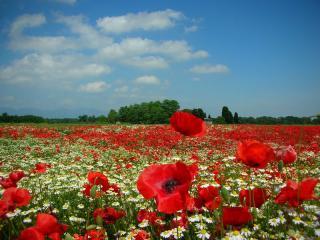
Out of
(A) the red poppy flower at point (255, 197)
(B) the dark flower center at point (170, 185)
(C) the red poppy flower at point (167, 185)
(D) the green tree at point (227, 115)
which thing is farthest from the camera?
(D) the green tree at point (227, 115)

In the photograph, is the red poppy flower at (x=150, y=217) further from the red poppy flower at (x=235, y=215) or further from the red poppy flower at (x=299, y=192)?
the red poppy flower at (x=299, y=192)

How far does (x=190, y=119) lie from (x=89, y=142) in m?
17.5

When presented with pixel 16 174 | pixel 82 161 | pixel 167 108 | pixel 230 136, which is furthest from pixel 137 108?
pixel 16 174

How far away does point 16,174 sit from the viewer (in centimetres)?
299

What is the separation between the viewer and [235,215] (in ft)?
6.62

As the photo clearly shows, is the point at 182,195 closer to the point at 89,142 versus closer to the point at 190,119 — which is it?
the point at 190,119

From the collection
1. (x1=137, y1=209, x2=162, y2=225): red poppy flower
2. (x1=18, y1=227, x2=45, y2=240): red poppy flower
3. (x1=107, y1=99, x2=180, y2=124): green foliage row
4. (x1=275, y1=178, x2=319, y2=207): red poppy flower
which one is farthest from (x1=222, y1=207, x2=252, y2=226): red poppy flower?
(x1=107, y1=99, x2=180, y2=124): green foliage row

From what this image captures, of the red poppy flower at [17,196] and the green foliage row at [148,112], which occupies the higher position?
the green foliage row at [148,112]

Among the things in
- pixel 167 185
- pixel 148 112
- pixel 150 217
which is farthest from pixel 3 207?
pixel 148 112

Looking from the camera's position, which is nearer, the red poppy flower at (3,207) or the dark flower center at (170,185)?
the dark flower center at (170,185)

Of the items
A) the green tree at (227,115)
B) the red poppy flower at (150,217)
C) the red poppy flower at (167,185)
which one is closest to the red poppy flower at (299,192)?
the red poppy flower at (167,185)

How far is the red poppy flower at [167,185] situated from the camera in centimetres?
167

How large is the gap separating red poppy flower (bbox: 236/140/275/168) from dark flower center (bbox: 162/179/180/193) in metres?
0.52

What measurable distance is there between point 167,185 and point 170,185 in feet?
0.07
